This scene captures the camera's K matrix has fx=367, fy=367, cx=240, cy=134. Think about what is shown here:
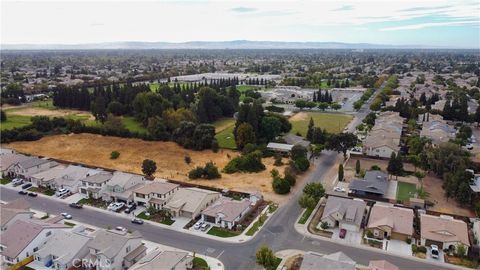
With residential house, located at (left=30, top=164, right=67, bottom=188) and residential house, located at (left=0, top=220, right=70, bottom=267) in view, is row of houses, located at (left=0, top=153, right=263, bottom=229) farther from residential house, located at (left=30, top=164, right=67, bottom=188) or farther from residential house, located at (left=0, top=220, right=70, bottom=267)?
residential house, located at (left=0, top=220, right=70, bottom=267)

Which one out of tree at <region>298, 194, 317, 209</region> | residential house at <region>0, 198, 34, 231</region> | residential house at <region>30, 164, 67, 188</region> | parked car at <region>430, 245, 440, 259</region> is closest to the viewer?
parked car at <region>430, 245, 440, 259</region>

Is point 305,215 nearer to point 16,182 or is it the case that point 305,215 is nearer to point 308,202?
point 308,202

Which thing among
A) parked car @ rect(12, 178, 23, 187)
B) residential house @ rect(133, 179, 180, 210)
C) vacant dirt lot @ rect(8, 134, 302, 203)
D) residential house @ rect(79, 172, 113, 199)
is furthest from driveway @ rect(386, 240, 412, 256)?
parked car @ rect(12, 178, 23, 187)

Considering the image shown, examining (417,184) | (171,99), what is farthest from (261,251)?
(171,99)

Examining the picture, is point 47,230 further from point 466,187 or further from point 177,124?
point 466,187

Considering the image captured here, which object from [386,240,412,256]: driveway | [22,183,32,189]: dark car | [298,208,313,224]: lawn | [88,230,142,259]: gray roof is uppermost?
[88,230,142,259]: gray roof

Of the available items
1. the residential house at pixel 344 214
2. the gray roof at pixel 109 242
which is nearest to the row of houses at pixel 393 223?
the residential house at pixel 344 214

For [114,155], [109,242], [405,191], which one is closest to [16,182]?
[114,155]
